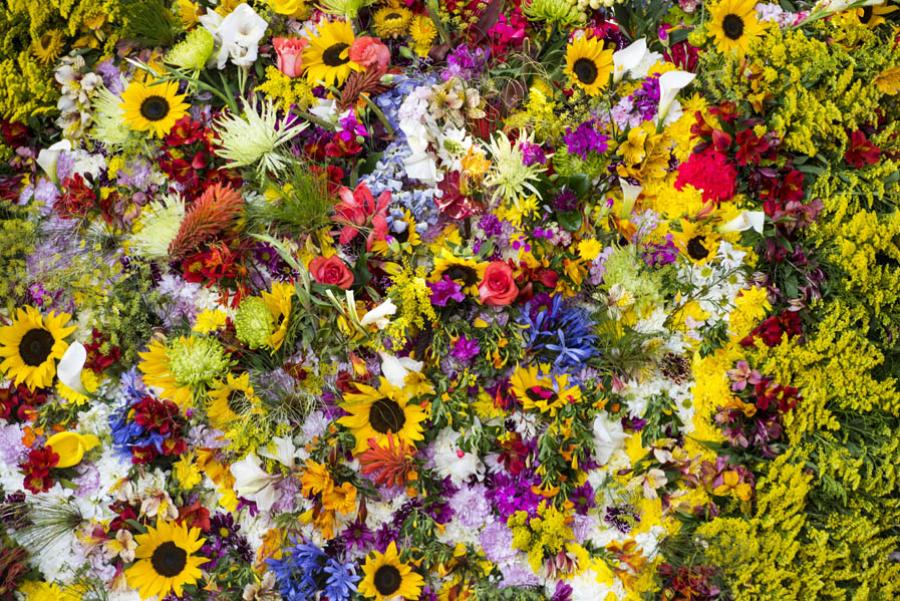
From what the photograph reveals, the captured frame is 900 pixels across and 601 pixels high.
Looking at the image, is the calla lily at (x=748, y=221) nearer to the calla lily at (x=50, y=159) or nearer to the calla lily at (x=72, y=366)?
the calla lily at (x=72, y=366)

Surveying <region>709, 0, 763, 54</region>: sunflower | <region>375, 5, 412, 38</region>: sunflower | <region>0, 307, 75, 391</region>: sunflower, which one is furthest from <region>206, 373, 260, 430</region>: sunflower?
<region>709, 0, 763, 54</region>: sunflower

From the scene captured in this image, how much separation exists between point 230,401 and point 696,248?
118cm

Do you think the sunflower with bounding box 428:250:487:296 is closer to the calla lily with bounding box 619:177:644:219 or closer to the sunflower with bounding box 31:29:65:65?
the calla lily with bounding box 619:177:644:219

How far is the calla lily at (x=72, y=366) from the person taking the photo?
1.91 m

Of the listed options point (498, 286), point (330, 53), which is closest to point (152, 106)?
point (330, 53)

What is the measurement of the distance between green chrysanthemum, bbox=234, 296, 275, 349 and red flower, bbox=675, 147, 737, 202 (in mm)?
1050

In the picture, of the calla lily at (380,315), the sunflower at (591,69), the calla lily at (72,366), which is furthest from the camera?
the sunflower at (591,69)

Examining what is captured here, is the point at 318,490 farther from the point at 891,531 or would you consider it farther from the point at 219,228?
the point at 891,531

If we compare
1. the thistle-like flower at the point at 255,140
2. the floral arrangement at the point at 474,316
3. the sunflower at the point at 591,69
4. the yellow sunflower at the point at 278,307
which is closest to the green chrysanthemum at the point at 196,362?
the floral arrangement at the point at 474,316

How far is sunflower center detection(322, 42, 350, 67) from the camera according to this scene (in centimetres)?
205

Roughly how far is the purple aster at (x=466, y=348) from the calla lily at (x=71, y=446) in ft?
3.02

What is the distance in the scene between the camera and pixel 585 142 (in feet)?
6.50

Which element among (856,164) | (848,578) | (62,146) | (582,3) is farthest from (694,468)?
(62,146)

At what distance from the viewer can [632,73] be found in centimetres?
203
